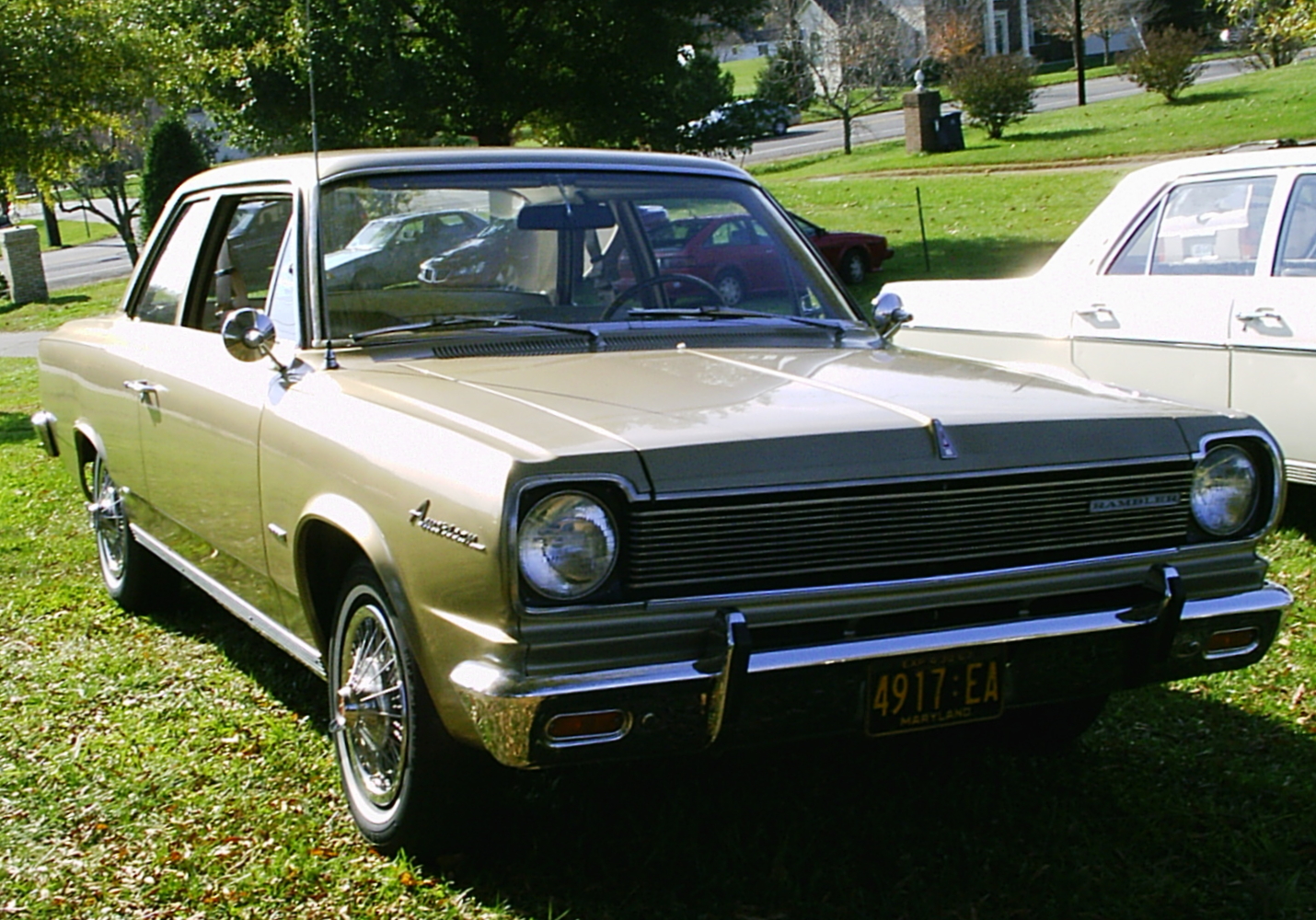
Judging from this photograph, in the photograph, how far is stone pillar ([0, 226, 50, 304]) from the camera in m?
28.8

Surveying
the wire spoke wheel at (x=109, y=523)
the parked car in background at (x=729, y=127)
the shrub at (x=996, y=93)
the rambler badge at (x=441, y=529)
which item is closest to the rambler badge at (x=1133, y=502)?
the rambler badge at (x=441, y=529)

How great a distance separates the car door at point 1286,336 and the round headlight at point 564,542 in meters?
3.86

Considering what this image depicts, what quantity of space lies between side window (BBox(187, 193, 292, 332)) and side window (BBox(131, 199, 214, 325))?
5.9 inches

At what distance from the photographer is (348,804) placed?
12.8ft

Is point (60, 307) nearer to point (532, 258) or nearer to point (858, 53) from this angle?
point (858, 53)

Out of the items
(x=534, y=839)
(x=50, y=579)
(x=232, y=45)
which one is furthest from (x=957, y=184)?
(x=534, y=839)

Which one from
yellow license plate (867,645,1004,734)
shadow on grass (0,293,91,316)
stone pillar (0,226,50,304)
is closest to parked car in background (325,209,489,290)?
yellow license plate (867,645,1004,734)

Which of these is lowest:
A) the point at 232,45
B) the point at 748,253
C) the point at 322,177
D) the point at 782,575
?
the point at 782,575

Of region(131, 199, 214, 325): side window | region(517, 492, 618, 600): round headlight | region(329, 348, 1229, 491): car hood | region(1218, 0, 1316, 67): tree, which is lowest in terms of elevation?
region(517, 492, 618, 600): round headlight

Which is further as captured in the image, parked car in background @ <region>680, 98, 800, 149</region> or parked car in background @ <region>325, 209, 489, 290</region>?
parked car in background @ <region>680, 98, 800, 149</region>

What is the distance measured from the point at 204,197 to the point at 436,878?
288cm

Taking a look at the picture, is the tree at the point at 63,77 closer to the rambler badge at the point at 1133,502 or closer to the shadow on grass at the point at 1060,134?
the rambler badge at the point at 1133,502

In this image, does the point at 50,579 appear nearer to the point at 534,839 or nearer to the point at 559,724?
the point at 534,839

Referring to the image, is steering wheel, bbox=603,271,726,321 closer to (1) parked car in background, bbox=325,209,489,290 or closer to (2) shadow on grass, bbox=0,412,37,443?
(1) parked car in background, bbox=325,209,489,290
